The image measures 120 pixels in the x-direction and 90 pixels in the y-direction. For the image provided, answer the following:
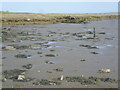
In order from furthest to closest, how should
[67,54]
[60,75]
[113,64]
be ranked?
[67,54] < [113,64] < [60,75]

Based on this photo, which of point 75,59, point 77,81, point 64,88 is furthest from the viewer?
point 75,59

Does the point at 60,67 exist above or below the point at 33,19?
below

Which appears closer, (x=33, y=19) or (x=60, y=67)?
(x=60, y=67)

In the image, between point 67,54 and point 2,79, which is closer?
point 2,79

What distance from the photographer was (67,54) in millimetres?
16141

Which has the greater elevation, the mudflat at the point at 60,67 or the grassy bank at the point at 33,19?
the grassy bank at the point at 33,19

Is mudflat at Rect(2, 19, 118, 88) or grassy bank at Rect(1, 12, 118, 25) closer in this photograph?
mudflat at Rect(2, 19, 118, 88)

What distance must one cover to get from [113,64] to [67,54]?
374 cm

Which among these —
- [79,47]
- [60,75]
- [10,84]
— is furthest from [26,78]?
[79,47]

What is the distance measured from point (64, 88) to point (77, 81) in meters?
1.03

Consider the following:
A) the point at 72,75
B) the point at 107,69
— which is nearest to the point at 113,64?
the point at 107,69

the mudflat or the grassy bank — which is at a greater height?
the grassy bank

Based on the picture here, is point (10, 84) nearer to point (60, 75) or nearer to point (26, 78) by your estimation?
point (26, 78)

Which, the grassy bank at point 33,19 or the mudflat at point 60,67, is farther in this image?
the grassy bank at point 33,19
